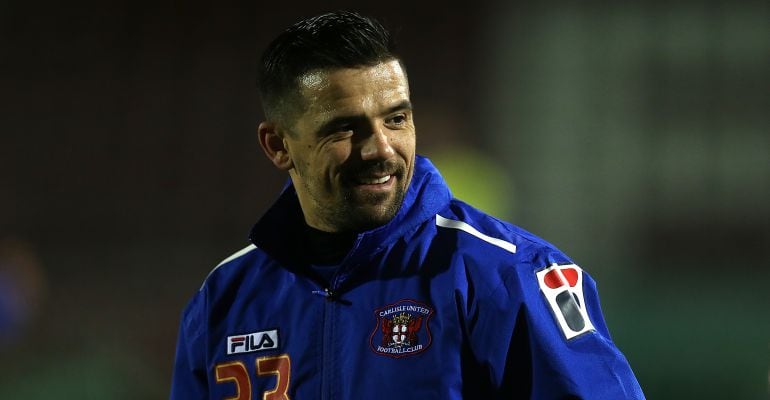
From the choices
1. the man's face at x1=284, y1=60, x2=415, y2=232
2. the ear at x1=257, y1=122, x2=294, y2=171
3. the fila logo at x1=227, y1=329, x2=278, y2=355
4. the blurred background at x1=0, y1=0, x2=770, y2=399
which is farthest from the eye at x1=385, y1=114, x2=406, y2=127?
the blurred background at x1=0, y1=0, x2=770, y2=399

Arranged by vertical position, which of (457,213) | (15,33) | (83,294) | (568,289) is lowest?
(83,294)

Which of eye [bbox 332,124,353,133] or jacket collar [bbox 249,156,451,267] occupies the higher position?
eye [bbox 332,124,353,133]

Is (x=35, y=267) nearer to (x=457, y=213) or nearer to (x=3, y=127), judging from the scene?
(x=3, y=127)

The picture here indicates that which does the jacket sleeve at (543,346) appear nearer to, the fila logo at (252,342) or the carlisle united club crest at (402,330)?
the carlisle united club crest at (402,330)

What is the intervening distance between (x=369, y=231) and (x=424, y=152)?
2577 mm

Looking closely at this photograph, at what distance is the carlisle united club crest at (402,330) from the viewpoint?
1395 millimetres

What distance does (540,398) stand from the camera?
1.30 meters

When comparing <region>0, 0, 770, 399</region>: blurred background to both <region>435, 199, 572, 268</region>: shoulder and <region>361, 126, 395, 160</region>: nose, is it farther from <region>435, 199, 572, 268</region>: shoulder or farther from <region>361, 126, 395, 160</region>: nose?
<region>361, 126, 395, 160</region>: nose

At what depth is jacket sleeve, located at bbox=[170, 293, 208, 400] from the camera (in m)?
1.64

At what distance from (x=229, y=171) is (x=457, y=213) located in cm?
278

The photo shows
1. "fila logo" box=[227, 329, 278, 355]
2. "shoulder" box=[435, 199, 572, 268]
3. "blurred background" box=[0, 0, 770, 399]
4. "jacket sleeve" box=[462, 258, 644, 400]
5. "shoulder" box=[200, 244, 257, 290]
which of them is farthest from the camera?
"blurred background" box=[0, 0, 770, 399]

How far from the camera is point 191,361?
1644 millimetres

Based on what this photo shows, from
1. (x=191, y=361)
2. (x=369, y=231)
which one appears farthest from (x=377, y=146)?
(x=191, y=361)

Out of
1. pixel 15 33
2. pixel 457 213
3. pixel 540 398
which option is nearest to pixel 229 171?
pixel 15 33
